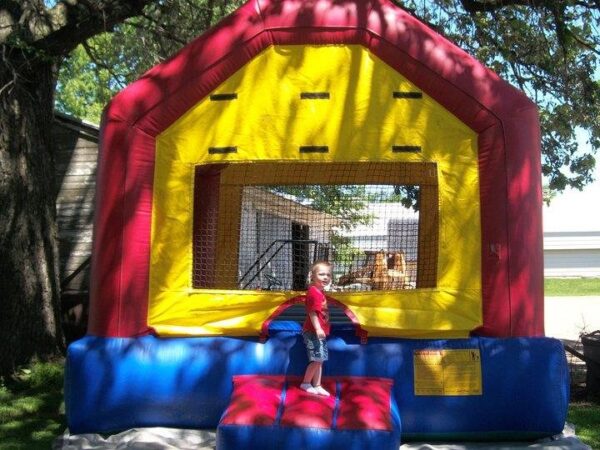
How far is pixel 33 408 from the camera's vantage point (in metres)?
5.88

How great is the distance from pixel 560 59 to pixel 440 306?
487 centimetres

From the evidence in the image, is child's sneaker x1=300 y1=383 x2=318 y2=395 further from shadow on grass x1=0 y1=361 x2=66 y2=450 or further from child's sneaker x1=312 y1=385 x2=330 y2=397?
shadow on grass x1=0 y1=361 x2=66 y2=450

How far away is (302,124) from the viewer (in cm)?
525

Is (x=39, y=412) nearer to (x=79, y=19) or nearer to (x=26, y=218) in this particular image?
(x=26, y=218)

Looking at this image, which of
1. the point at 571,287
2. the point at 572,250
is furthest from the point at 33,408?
the point at 572,250

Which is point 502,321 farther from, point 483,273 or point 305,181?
point 305,181

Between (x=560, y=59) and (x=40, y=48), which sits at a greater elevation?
(x=560, y=59)

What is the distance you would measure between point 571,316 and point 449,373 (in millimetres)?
10384

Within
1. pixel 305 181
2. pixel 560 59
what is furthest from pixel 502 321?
pixel 560 59

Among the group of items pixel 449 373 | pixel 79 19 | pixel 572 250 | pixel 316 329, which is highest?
pixel 79 19

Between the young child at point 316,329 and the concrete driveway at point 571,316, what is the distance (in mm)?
5591

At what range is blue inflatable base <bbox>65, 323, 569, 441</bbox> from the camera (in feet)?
15.9

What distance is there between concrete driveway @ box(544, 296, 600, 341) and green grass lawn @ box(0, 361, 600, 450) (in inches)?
149

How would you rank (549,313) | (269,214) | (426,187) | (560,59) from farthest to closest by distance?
(549,313)
(560,59)
(269,214)
(426,187)
